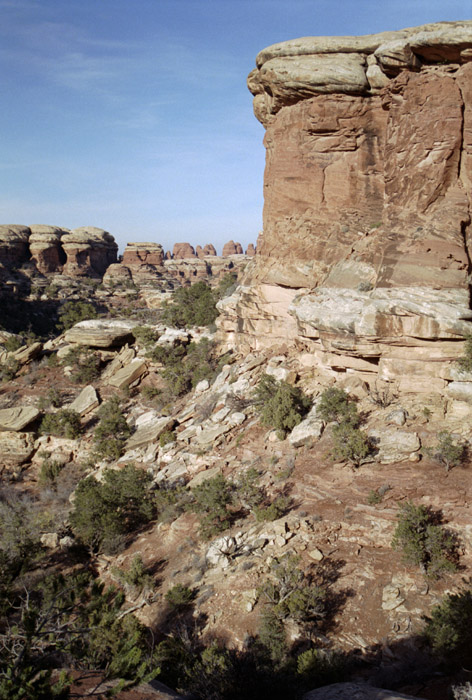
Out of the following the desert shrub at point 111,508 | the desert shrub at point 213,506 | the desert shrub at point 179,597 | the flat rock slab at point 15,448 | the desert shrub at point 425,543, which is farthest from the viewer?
the flat rock slab at point 15,448

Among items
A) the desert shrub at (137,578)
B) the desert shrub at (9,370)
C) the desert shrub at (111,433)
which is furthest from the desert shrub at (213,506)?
the desert shrub at (9,370)

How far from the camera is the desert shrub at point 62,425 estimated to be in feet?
70.8

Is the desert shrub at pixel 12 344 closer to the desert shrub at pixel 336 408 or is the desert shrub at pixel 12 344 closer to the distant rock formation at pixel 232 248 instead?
the desert shrub at pixel 336 408

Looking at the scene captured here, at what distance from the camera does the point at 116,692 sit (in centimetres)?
462

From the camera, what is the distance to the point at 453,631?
262 inches

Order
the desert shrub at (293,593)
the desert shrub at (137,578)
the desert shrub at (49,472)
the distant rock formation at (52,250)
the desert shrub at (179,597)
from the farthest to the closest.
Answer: the distant rock formation at (52,250)
the desert shrub at (49,472)
the desert shrub at (137,578)
the desert shrub at (179,597)
the desert shrub at (293,593)

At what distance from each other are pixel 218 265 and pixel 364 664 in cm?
10104

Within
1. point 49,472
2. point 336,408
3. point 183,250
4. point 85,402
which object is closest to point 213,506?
point 336,408

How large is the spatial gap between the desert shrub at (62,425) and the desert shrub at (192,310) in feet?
34.0

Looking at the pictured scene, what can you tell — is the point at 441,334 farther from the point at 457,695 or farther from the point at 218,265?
the point at 218,265

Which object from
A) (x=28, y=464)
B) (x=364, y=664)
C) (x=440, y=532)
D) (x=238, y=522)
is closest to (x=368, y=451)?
(x=440, y=532)

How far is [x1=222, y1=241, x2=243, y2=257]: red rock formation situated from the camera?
131 meters

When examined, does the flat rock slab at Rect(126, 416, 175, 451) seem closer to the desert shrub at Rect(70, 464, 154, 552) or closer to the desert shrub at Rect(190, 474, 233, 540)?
the desert shrub at Rect(70, 464, 154, 552)

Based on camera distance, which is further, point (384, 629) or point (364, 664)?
point (384, 629)
